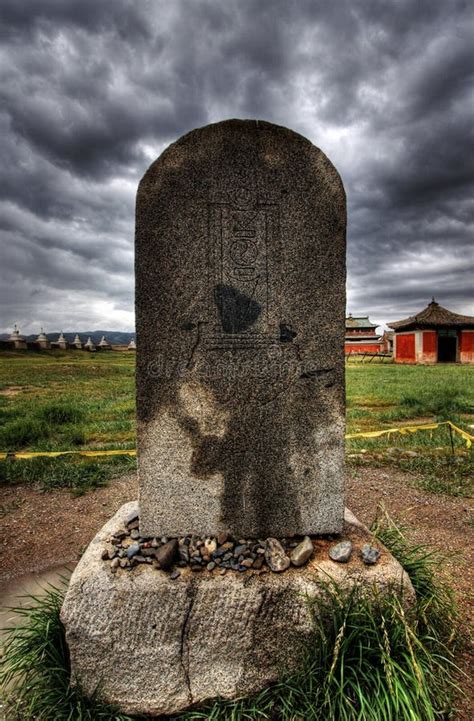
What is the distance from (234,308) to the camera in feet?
7.06

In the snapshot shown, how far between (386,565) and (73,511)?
129 inches

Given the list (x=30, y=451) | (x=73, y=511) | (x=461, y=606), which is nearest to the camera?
(x=461, y=606)

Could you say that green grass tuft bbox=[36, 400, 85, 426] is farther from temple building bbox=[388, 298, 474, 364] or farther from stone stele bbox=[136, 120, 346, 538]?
temple building bbox=[388, 298, 474, 364]

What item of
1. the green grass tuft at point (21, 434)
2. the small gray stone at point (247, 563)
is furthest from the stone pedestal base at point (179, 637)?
the green grass tuft at point (21, 434)

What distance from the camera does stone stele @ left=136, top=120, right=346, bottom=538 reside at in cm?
212

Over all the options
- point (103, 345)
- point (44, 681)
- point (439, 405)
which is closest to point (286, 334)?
point (44, 681)

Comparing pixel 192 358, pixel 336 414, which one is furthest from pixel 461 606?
pixel 192 358

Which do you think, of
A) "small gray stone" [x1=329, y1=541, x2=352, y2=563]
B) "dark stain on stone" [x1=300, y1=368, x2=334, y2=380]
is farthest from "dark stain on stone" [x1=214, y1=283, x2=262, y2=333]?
"small gray stone" [x1=329, y1=541, x2=352, y2=563]

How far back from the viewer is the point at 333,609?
1.88 metres

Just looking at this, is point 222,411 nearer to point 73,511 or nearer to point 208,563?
point 208,563

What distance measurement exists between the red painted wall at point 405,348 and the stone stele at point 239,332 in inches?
1347

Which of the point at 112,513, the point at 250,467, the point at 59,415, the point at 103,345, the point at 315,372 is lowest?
the point at 112,513

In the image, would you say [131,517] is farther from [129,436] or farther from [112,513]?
[129,436]

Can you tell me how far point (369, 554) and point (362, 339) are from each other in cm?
5103
